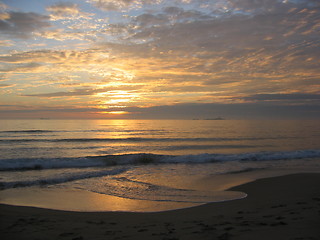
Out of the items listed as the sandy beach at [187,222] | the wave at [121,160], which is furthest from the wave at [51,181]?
the wave at [121,160]

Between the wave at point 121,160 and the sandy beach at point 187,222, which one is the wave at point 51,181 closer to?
the sandy beach at point 187,222

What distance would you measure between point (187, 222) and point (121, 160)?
44.4 ft

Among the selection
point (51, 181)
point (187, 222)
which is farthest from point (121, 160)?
point (187, 222)

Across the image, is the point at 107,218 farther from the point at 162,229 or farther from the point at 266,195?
the point at 266,195

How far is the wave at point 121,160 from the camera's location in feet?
51.9

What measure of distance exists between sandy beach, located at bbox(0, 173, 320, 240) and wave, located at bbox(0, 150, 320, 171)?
31.0 ft

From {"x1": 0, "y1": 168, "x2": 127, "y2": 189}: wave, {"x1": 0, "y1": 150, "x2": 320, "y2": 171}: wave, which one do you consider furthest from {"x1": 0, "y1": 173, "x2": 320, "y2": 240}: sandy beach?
{"x1": 0, "y1": 150, "x2": 320, "y2": 171}: wave

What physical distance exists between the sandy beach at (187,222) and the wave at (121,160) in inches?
372

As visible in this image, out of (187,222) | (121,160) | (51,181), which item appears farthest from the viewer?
(121,160)

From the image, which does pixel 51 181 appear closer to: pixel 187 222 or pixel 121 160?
pixel 187 222

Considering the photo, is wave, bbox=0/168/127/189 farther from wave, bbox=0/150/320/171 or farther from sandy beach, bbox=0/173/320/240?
wave, bbox=0/150/320/171

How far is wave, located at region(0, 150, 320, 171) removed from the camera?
51.9 feet

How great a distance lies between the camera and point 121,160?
18.8m

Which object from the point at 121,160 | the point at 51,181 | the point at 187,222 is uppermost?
the point at 187,222
